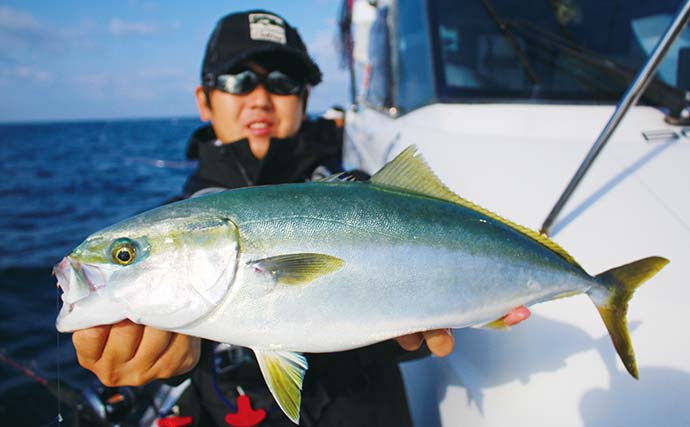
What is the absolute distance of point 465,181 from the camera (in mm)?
2129

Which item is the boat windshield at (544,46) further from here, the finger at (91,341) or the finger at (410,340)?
the finger at (91,341)

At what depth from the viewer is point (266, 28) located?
264cm

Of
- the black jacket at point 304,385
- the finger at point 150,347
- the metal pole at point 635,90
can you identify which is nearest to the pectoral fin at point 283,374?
the finger at point 150,347

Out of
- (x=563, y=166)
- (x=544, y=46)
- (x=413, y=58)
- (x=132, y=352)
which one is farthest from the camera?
(x=413, y=58)

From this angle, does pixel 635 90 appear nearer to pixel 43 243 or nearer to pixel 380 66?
pixel 380 66

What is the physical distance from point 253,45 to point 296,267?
1696 mm

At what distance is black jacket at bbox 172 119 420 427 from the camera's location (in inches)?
85.6

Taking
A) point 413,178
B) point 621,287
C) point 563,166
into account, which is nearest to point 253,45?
point 413,178

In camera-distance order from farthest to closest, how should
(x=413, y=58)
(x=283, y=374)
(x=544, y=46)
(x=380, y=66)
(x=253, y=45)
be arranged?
(x=380, y=66)
(x=413, y=58)
(x=544, y=46)
(x=253, y=45)
(x=283, y=374)

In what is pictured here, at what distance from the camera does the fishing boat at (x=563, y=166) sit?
58.5 inches

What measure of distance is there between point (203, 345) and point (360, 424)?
2.99ft

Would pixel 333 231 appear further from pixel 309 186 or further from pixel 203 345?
pixel 203 345

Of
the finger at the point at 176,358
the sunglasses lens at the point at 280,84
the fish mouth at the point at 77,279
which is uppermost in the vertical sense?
the sunglasses lens at the point at 280,84

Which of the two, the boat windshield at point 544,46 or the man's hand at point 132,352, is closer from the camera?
the man's hand at point 132,352
